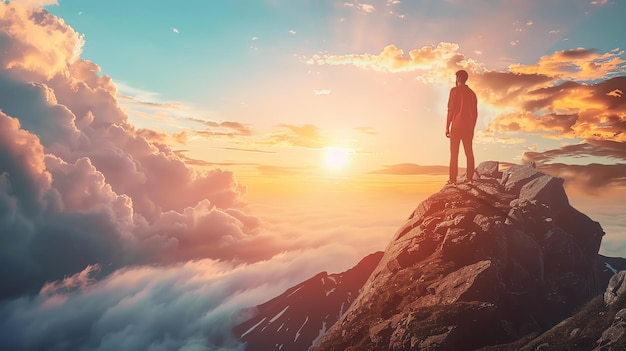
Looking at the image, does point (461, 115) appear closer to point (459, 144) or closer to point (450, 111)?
point (450, 111)

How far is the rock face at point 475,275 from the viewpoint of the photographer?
819 inches

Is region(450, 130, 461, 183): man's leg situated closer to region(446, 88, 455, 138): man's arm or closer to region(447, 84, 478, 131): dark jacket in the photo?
region(446, 88, 455, 138): man's arm

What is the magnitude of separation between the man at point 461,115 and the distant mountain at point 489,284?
6.01 m

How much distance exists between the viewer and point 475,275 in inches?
906

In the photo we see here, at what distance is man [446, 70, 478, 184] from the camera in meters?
28.2

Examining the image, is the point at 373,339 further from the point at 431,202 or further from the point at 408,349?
the point at 431,202

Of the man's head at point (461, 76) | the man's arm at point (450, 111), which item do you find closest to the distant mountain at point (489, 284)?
the man's arm at point (450, 111)

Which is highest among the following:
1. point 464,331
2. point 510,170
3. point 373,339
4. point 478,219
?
point 510,170

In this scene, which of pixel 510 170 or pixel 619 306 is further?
pixel 510 170

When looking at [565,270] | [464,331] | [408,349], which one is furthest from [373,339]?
[565,270]

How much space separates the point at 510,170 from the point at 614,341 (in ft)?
97.7

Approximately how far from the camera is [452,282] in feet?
78.1

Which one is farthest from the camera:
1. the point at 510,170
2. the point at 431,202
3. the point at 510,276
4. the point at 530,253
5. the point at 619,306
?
the point at 510,170

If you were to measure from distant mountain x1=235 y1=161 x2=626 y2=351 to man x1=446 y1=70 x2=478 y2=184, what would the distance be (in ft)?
19.7
